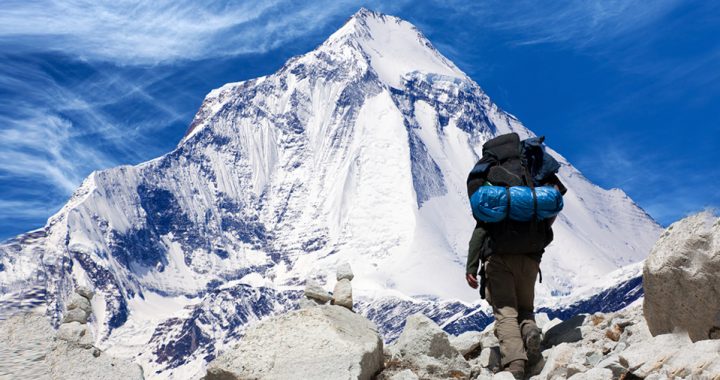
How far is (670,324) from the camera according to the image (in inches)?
329

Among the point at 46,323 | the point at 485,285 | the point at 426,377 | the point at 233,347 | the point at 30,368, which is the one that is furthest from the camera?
the point at 485,285

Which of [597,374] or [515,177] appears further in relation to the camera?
[515,177]

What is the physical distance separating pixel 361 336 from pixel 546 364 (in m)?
1.78

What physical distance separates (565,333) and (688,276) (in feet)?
10.8

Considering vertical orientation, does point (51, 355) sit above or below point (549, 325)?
below

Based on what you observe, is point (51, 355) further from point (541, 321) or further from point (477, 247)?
point (541, 321)

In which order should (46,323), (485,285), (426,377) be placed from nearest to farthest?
1. (46,323)
2. (426,377)
3. (485,285)

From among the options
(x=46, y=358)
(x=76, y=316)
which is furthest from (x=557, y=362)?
(x=76, y=316)

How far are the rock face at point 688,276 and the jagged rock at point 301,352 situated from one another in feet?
8.64

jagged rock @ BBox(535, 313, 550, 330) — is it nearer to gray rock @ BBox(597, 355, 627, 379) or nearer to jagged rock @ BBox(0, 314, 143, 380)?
gray rock @ BBox(597, 355, 627, 379)

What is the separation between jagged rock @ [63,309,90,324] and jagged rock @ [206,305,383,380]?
3452 millimetres

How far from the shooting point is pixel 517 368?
32.3 ft

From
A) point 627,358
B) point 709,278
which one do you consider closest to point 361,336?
point 627,358

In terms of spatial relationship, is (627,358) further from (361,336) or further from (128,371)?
(128,371)
